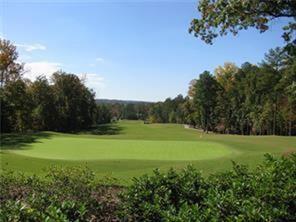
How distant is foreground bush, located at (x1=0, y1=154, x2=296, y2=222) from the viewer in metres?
5.16

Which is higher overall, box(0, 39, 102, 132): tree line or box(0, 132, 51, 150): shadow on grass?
box(0, 39, 102, 132): tree line

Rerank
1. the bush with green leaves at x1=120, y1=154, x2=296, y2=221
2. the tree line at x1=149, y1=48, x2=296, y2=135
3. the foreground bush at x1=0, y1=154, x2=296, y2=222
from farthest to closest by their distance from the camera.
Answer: the tree line at x1=149, y1=48, x2=296, y2=135 → the bush with green leaves at x1=120, y1=154, x2=296, y2=221 → the foreground bush at x1=0, y1=154, x2=296, y2=222

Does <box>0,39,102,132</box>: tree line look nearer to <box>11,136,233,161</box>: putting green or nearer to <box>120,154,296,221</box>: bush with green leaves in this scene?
<box>11,136,233,161</box>: putting green

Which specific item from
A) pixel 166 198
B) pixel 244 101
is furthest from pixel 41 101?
pixel 166 198

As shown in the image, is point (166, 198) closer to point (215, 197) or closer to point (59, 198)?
point (215, 197)

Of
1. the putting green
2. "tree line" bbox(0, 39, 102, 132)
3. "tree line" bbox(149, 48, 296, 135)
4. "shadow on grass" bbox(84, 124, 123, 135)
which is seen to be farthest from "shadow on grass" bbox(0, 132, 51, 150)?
"tree line" bbox(149, 48, 296, 135)

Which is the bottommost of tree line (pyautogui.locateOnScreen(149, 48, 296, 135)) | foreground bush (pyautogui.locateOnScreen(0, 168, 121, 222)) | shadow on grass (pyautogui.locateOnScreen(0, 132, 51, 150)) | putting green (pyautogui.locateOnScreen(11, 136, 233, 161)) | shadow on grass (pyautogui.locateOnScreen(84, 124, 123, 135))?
shadow on grass (pyautogui.locateOnScreen(84, 124, 123, 135))

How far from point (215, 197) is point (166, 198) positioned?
2.50ft

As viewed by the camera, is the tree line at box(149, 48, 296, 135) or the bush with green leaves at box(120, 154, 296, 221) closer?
the bush with green leaves at box(120, 154, 296, 221)

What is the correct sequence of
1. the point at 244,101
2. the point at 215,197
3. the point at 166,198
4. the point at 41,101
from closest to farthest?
the point at 215,197, the point at 166,198, the point at 41,101, the point at 244,101

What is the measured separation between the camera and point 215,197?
230 inches

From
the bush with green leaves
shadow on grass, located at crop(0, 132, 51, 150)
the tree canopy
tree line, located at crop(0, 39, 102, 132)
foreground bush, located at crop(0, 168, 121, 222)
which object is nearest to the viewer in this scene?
foreground bush, located at crop(0, 168, 121, 222)

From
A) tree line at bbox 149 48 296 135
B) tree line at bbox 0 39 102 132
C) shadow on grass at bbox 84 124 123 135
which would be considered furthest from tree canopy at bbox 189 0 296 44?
shadow on grass at bbox 84 124 123 135

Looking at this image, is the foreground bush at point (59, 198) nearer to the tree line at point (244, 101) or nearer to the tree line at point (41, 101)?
the tree line at point (41, 101)
